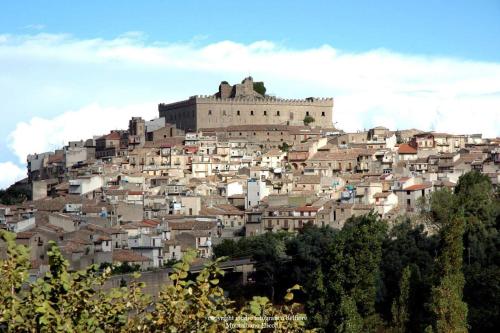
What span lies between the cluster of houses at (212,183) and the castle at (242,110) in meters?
2.22

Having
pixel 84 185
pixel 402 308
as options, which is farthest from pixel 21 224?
pixel 402 308

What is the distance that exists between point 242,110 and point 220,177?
18908mm

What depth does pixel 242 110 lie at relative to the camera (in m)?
79.1

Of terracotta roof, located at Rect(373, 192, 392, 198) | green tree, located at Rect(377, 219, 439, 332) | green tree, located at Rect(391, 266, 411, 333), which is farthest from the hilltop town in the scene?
green tree, located at Rect(391, 266, 411, 333)

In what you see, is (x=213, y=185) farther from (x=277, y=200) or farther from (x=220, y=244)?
(x=220, y=244)

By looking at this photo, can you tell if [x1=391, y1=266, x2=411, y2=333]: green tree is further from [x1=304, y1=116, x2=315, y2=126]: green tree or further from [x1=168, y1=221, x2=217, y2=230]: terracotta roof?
[x1=304, y1=116, x2=315, y2=126]: green tree

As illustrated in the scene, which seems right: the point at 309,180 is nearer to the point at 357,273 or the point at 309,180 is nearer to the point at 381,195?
the point at 381,195

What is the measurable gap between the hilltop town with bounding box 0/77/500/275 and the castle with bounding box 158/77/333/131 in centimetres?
10

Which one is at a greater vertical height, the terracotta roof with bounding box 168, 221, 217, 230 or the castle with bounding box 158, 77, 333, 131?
the castle with bounding box 158, 77, 333, 131

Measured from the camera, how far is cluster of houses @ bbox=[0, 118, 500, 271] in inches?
1735

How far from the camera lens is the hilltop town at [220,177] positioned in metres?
44.7

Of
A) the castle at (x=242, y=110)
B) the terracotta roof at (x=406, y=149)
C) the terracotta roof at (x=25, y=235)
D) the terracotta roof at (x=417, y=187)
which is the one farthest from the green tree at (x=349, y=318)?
the castle at (x=242, y=110)

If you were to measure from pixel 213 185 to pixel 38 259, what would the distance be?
19852 mm

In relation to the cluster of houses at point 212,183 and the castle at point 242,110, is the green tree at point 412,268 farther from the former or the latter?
the castle at point 242,110
